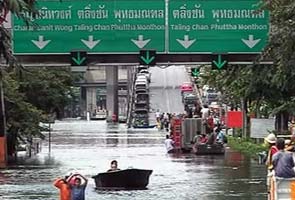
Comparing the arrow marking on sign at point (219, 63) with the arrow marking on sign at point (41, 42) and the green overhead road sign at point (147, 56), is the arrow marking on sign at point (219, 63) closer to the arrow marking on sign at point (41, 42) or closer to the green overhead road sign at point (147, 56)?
the green overhead road sign at point (147, 56)

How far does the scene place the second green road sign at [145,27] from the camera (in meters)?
29.2

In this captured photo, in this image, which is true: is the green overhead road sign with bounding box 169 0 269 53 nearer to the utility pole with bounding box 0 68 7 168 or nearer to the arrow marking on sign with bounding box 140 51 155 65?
the arrow marking on sign with bounding box 140 51 155 65

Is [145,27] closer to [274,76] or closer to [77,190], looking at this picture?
[274,76]

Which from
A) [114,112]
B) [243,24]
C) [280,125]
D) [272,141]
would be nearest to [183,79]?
[114,112]

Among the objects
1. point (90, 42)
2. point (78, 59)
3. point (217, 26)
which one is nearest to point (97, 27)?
point (90, 42)

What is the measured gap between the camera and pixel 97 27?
29.3 meters

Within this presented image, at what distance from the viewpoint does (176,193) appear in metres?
24.7

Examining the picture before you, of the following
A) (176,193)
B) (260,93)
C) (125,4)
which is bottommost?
(176,193)

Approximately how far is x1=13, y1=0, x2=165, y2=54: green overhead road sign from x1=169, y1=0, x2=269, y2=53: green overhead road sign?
555 millimetres

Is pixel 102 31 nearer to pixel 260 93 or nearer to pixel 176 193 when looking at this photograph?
pixel 176 193

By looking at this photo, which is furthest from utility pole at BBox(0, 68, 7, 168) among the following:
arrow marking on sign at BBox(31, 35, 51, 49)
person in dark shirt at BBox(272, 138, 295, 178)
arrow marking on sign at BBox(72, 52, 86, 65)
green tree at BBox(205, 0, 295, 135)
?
person in dark shirt at BBox(272, 138, 295, 178)

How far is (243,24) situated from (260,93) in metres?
11.1

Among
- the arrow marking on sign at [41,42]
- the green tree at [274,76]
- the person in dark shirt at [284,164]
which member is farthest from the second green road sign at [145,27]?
the person in dark shirt at [284,164]

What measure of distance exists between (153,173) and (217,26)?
234 inches
